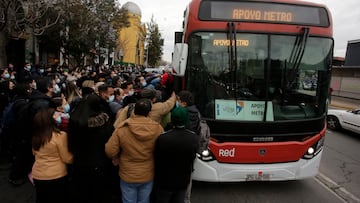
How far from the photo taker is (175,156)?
9.53ft

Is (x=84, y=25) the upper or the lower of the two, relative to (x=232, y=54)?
upper

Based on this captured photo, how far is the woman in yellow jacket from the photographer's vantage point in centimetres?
284

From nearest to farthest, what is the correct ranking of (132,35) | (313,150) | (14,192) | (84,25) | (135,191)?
1. (135,191)
2. (14,192)
3. (313,150)
4. (84,25)
5. (132,35)

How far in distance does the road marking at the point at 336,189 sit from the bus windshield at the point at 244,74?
1.95 m

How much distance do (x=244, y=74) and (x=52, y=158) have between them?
292 cm

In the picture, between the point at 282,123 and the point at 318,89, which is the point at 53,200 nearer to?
the point at 282,123

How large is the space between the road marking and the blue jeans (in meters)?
3.56

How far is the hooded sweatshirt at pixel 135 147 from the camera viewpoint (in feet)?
9.49

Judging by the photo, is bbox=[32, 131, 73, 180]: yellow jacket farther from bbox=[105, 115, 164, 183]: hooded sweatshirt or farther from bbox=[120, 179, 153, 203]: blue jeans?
bbox=[120, 179, 153, 203]: blue jeans

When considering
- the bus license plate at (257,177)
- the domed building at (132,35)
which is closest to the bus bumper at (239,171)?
the bus license plate at (257,177)

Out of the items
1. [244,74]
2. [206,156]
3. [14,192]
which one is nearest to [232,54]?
[244,74]

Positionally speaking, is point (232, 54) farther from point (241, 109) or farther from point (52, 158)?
point (52, 158)

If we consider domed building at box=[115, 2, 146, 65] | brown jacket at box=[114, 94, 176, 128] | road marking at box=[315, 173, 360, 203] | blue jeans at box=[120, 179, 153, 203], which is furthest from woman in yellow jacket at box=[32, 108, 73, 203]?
domed building at box=[115, 2, 146, 65]

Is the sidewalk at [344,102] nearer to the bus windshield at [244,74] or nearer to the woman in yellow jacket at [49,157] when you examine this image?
the bus windshield at [244,74]
